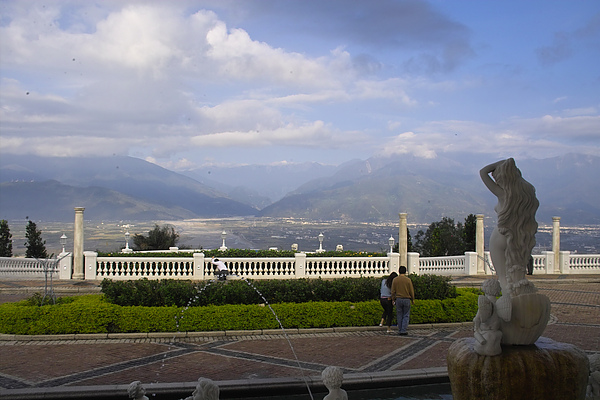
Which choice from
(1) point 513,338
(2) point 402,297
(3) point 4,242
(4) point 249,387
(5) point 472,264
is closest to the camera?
(1) point 513,338

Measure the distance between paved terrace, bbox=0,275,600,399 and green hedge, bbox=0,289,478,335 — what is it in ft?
0.68

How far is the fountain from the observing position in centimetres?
512

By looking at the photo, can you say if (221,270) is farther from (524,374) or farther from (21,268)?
(524,374)

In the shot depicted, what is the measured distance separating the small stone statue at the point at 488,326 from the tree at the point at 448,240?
88.8 ft

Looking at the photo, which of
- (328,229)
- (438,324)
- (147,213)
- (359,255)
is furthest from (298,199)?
(438,324)

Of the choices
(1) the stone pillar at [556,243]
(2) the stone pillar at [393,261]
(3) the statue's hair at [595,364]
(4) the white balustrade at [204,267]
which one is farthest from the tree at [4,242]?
(3) the statue's hair at [595,364]

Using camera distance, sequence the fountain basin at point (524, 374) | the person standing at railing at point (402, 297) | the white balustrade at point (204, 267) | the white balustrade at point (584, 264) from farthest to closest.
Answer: the white balustrade at point (584, 264) < the white balustrade at point (204, 267) < the person standing at railing at point (402, 297) < the fountain basin at point (524, 374)

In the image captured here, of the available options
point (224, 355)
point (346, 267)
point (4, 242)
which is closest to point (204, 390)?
point (224, 355)

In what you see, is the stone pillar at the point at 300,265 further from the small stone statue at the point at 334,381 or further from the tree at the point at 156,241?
the small stone statue at the point at 334,381

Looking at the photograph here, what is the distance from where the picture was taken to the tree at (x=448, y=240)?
32641mm

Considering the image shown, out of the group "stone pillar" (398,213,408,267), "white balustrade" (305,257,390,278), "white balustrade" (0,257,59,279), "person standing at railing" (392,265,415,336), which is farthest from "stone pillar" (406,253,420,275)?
"white balustrade" (0,257,59,279)

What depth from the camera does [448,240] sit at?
123 ft

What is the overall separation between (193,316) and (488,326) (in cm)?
818

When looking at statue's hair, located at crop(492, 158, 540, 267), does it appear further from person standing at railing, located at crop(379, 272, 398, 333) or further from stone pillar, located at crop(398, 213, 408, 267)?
stone pillar, located at crop(398, 213, 408, 267)
